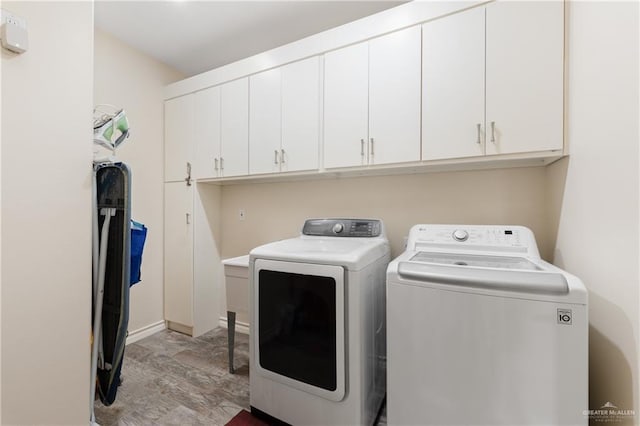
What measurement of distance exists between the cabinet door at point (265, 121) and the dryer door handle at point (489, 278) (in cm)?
142

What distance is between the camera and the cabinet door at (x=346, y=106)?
1877 mm

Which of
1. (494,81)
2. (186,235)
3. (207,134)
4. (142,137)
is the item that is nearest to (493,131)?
(494,81)

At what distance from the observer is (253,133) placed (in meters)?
2.32

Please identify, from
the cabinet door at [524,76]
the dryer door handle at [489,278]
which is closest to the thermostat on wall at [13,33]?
the dryer door handle at [489,278]

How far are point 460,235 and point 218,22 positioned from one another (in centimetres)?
243

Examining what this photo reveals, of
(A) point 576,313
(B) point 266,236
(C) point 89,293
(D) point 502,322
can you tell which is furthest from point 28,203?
(A) point 576,313

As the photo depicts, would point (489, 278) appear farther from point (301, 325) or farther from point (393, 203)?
point (393, 203)

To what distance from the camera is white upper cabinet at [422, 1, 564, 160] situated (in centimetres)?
141

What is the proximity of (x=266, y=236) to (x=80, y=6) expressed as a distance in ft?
6.43

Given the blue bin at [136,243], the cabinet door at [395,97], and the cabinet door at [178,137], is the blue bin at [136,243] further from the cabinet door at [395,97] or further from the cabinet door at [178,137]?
the cabinet door at [395,97]

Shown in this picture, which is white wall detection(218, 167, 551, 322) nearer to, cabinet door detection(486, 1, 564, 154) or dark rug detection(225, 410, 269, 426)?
cabinet door detection(486, 1, 564, 154)

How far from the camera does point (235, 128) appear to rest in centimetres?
241

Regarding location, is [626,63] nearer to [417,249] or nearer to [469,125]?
[469,125]

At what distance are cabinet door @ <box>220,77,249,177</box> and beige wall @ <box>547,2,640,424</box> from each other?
6.99ft
